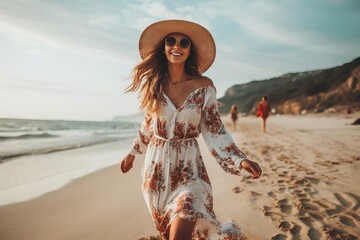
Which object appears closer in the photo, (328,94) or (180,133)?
(180,133)

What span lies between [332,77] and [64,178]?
1717 inches

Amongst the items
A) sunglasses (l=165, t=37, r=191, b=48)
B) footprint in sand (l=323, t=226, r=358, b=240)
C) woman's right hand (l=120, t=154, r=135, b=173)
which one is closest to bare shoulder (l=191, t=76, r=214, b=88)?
sunglasses (l=165, t=37, r=191, b=48)

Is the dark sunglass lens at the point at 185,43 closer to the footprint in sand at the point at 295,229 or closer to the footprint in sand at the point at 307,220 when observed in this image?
the footprint in sand at the point at 295,229

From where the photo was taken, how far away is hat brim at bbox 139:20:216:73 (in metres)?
2.47

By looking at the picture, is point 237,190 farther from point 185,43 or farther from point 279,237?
point 185,43

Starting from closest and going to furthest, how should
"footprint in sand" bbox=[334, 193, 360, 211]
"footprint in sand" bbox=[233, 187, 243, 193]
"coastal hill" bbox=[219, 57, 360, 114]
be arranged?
"footprint in sand" bbox=[334, 193, 360, 211] < "footprint in sand" bbox=[233, 187, 243, 193] < "coastal hill" bbox=[219, 57, 360, 114]

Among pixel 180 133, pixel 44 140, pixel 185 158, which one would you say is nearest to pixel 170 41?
pixel 180 133

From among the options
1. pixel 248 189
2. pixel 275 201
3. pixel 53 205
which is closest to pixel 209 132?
pixel 275 201

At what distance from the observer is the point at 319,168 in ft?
17.6

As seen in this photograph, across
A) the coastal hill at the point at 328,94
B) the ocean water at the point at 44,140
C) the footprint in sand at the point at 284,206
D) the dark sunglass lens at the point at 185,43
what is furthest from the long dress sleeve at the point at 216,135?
the coastal hill at the point at 328,94

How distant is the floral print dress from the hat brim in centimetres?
51

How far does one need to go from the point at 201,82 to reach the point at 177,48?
0.39 meters

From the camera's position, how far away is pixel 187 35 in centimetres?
252

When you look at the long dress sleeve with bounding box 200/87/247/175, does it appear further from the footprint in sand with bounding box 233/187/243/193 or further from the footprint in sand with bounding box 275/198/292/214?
the footprint in sand with bounding box 233/187/243/193
